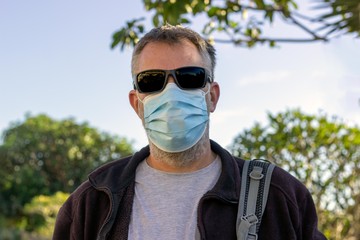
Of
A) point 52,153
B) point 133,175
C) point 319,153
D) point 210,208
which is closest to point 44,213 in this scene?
point 52,153

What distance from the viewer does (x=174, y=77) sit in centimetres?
245

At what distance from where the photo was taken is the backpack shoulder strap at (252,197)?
2234 mm

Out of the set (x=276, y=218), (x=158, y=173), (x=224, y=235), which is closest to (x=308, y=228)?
(x=276, y=218)

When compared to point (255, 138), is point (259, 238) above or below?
above

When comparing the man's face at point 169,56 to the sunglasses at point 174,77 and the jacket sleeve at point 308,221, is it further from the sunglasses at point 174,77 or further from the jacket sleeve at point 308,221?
the jacket sleeve at point 308,221

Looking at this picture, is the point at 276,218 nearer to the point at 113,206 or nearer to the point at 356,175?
the point at 113,206

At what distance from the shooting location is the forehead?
2436mm

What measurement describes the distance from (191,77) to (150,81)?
0.48 ft

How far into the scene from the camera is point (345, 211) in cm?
760

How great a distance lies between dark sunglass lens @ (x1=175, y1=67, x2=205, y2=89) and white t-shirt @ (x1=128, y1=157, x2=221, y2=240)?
11.4 inches

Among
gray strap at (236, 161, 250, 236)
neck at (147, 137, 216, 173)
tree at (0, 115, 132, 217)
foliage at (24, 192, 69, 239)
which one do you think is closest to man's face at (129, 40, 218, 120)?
neck at (147, 137, 216, 173)

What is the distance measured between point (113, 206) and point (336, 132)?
590 cm

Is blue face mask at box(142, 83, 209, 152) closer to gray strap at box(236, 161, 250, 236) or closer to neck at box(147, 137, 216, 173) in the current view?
neck at box(147, 137, 216, 173)

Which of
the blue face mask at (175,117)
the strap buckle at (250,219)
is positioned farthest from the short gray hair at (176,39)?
the strap buckle at (250,219)
